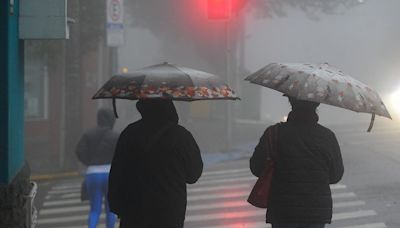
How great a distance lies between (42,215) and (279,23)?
35381 mm

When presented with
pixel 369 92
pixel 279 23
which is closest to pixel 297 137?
pixel 369 92

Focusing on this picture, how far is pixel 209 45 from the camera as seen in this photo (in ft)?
85.8

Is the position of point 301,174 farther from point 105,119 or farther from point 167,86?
point 105,119

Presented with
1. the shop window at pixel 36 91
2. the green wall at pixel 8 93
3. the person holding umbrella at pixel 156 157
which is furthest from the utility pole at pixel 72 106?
the person holding umbrella at pixel 156 157

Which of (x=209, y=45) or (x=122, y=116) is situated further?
(x=122, y=116)

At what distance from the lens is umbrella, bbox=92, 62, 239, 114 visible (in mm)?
3803

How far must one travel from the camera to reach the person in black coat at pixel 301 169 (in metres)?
3.96

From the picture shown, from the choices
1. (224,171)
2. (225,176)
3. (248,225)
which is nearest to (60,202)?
(225,176)

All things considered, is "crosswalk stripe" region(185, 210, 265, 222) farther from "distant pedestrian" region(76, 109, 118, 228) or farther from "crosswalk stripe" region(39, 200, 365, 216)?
"distant pedestrian" region(76, 109, 118, 228)

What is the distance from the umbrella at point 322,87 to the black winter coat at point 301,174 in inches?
11.0

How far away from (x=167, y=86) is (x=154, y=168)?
0.55m

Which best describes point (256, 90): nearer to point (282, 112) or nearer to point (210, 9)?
point (210, 9)

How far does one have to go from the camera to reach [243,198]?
10266mm

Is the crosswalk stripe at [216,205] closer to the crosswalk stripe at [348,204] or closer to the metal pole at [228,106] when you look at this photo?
the crosswalk stripe at [348,204]
